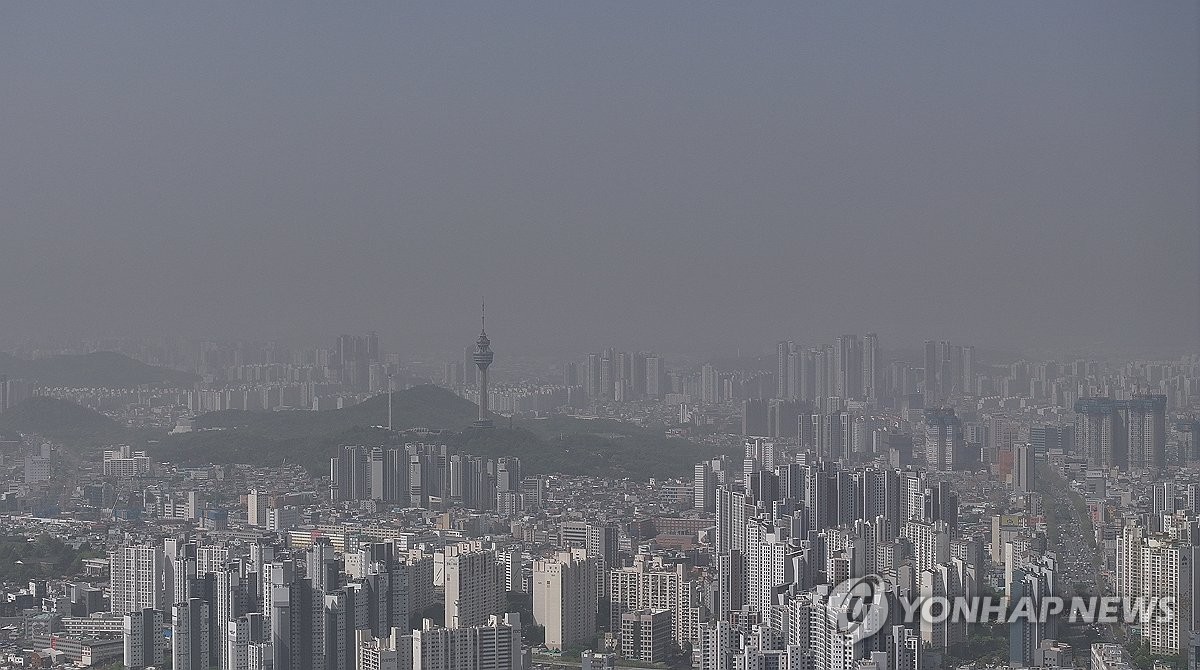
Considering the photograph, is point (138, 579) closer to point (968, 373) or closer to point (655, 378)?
point (968, 373)

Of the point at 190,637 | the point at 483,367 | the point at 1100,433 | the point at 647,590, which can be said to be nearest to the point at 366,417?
the point at 483,367

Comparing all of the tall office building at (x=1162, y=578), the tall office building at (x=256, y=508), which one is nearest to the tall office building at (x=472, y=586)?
the tall office building at (x=1162, y=578)

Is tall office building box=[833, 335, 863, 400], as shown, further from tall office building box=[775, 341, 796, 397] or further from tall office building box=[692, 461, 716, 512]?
tall office building box=[692, 461, 716, 512]

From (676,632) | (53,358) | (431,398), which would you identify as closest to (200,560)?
(676,632)

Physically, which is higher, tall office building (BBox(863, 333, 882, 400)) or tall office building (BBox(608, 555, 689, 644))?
tall office building (BBox(863, 333, 882, 400))

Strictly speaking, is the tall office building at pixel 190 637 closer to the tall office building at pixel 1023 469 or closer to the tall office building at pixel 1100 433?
the tall office building at pixel 1100 433

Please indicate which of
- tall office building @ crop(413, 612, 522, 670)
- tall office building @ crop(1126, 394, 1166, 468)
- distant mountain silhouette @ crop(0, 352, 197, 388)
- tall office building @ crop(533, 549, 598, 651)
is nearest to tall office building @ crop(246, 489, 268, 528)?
tall office building @ crop(533, 549, 598, 651)
